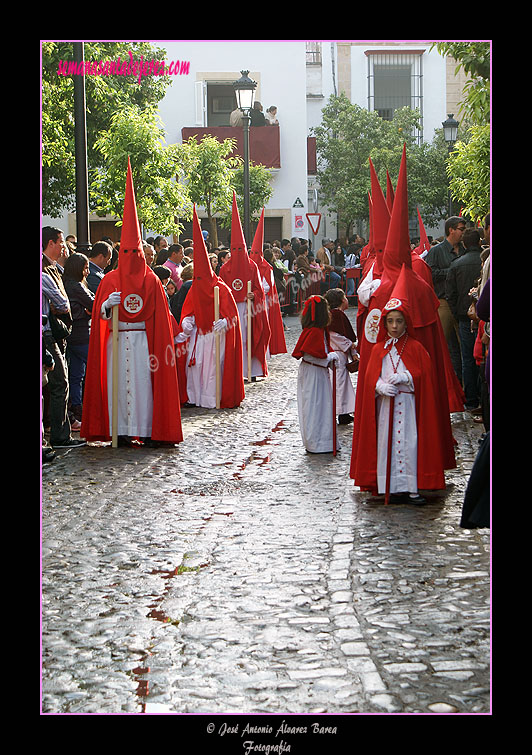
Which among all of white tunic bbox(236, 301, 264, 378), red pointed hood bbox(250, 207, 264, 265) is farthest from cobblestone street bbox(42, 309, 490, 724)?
red pointed hood bbox(250, 207, 264, 265)

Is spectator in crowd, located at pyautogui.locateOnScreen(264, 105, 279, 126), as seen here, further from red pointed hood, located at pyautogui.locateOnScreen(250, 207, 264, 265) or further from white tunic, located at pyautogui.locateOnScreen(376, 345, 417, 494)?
white tunic, located at pyautogui.locateOnScreen(376, 345, 417, 494)

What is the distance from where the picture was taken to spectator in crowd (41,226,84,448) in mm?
10477

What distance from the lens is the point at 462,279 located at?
12789 millimetres

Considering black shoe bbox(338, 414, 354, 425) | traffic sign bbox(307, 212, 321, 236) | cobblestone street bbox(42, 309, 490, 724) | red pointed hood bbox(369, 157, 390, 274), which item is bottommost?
cobblestone street bbox(42, 309, 490, 724)

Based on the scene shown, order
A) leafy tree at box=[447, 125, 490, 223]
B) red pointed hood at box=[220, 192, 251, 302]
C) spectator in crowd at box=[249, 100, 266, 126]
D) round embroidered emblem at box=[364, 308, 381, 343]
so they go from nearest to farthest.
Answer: round embroidered emblem at box=[364, 308, 381, 343], leafy tree at box=[447, 125, 490, 223], red pointed hood at box=[220, 192, 251, 302], spectator in crowd at box=[249, 100, 266, 126]

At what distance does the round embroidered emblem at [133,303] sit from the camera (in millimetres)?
11461

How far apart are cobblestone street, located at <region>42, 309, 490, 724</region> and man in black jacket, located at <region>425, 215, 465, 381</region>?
3.45m

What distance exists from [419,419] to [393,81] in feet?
143

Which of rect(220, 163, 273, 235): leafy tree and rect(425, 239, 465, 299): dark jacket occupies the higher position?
rect(220, 163, 273, 235): leafy tree

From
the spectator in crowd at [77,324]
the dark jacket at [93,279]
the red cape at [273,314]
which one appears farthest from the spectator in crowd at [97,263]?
the red cape at [273,314]

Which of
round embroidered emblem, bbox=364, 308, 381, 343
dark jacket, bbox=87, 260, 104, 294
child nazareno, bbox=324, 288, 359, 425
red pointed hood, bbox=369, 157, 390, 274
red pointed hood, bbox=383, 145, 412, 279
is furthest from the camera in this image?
dark jacket, bbox=87, 260, 104, 294

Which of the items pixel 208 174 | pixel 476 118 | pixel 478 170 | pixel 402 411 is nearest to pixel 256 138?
pixel 208 174

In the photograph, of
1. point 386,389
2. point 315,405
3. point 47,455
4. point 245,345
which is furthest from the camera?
point 245,345

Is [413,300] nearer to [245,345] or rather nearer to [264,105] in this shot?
[245,345]
